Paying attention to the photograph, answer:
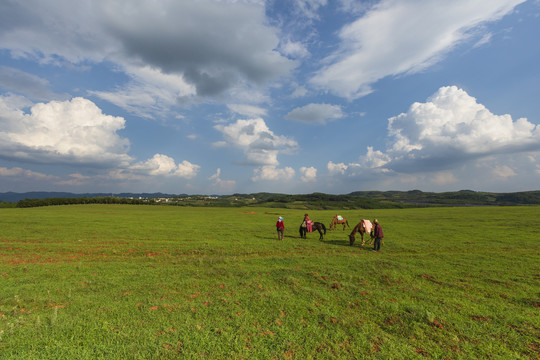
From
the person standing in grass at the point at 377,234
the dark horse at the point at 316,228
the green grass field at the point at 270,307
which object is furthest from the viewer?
the dark horse at the point at 316,228

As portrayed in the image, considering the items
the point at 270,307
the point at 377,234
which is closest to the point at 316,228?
the point at 377,234

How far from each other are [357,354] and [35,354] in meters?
8.44

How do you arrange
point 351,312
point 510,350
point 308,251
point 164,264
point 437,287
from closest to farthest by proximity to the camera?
point 510,350, point 351,312, point 437,287, point 164,264, point 308,251

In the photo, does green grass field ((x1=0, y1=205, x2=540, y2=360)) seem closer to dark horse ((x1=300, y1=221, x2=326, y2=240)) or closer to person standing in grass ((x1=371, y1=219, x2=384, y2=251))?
person standing in grass ((x1=371, y1=219, x2=384, y2=251))

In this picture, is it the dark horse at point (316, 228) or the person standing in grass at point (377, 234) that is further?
the dark horse at point (316, 228)

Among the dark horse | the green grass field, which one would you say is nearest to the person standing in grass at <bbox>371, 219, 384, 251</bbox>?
the green grass field

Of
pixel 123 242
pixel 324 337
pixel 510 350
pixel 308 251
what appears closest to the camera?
pixel 510 350

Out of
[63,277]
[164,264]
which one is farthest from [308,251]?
[63,277]

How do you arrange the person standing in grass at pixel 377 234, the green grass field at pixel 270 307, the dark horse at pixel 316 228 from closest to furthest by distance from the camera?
the green grass field at pixel 270 307 → the person standing in grass at pixel 377 234 → the dark horse at pixel 316 228

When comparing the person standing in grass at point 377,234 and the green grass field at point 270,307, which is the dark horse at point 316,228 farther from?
the green grass field at point 270,307

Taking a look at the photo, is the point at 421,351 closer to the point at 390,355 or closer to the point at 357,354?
the point at 390,355

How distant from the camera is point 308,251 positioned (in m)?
18.7

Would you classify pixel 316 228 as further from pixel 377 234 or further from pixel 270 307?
pixel 270 307

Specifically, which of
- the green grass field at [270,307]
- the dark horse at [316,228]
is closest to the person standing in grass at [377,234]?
the green grass field at [270,307]
